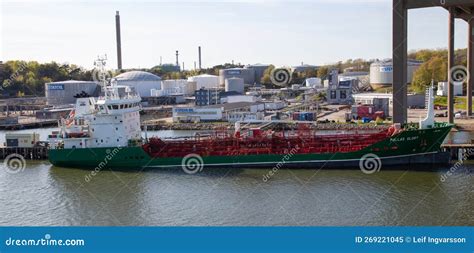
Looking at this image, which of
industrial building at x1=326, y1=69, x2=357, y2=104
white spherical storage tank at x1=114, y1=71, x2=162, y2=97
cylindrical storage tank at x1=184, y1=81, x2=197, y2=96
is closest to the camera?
industrial building at x1=326, y1=69, x2=357, y2=104

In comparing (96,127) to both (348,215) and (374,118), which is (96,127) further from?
(374,118)

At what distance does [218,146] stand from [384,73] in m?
43.0

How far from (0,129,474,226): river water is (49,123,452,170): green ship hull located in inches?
20.5

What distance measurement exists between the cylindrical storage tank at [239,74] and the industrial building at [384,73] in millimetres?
21796

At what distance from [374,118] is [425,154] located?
13.7m

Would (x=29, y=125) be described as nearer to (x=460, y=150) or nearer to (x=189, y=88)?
(x=189, y=88)

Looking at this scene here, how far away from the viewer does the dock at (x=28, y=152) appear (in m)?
22.1

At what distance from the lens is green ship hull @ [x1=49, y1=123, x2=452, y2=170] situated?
17797mm

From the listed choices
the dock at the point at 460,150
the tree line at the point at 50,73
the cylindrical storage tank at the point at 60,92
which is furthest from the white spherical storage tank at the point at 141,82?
the dock at the point at 460,150

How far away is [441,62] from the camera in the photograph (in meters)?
51.2

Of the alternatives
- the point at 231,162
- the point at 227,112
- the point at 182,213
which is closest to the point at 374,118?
the point at 227,112

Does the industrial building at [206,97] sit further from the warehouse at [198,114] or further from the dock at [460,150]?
the dock at [460,150]

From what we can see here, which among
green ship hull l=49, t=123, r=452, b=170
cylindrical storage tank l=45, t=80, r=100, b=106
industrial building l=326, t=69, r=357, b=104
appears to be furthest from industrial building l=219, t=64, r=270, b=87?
green ship hull l=49, t=123, r=452, b=170

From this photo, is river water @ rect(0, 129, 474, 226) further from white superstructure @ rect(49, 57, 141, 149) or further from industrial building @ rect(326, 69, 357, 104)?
industrial building @ rect(326, 69, 357, 104)
